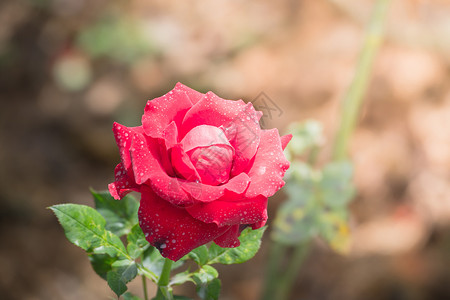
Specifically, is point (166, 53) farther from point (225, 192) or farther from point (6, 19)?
point (225, 192)

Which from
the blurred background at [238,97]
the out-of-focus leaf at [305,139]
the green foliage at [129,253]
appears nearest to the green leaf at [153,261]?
the green foliage at [129,253]

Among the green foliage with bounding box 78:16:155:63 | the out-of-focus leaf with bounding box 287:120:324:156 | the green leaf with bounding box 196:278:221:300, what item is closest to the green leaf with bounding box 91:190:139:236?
the green leaf with bounding box 196:278:221:300

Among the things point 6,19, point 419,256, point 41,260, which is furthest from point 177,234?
point 6,19

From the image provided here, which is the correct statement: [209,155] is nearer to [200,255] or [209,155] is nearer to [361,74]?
[200,255]

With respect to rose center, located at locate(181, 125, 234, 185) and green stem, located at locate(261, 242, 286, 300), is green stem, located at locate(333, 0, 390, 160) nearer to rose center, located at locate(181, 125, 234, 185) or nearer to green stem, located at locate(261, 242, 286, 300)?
green stem, located at locate(261, 242, 286, 300)

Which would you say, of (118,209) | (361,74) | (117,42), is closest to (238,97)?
(117,42)

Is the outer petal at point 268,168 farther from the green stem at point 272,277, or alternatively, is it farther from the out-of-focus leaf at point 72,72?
the out-of-focus leaf at point 72,72
